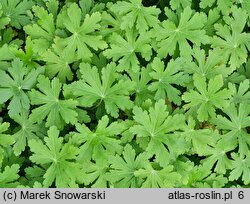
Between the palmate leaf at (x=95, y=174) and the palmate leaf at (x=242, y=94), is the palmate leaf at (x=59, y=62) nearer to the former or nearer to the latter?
the palmate leaf at (x=95, y=174)

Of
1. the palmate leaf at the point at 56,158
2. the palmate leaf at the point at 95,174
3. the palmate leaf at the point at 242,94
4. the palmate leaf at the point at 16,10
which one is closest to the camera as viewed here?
the palmate leaf at the point at 56,158

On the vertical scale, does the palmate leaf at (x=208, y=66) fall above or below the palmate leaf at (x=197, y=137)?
above

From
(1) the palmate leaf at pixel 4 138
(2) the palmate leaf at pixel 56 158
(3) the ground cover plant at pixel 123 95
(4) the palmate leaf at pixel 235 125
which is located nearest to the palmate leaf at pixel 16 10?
(3) the ground cover plant at pixel 123 95

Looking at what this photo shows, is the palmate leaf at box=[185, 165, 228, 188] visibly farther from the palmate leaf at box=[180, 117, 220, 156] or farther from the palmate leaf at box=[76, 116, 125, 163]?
the palmate leaf at box=[76, 116, 125, 163]

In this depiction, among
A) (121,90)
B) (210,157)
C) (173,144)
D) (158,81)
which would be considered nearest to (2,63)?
(121,90)

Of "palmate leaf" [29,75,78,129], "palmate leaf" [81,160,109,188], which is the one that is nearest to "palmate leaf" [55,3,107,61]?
"palmate leaf" [29,75,78,129]

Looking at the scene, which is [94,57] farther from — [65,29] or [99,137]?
[99,137]
